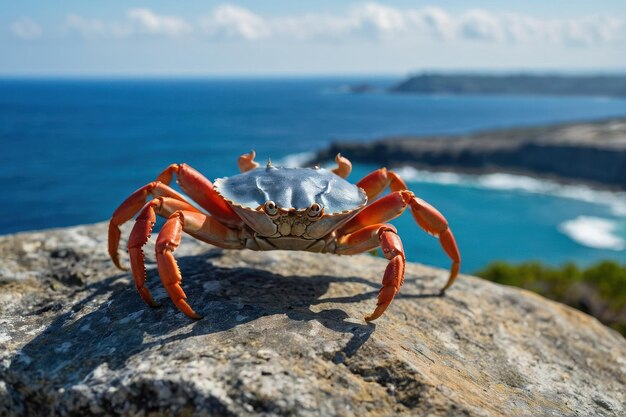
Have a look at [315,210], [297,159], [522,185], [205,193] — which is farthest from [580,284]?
[297,159]

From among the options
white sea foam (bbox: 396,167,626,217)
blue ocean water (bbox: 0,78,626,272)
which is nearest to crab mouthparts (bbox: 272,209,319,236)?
blue ocean water (bbox: 0,78,626,272)

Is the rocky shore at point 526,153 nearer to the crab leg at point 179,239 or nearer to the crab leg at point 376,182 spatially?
the crab leg at point 376,182

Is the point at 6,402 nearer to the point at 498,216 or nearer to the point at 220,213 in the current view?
the point at 220,213

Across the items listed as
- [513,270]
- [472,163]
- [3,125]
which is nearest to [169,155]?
[472,163]

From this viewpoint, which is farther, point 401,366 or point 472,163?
point 472,163

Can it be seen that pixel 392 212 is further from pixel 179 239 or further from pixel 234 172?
pixel 234 172

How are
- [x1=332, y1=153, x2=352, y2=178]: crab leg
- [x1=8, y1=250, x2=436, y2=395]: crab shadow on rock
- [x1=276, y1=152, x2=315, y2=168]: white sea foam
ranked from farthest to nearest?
[x1=276, y1=152, x2=315, y2=168]: white sea foam
[x1=332, y1=153, x2=352, y2=178]: crab leg
[x1=8, y1=250, x2=436, y2=395]: crab shadow on rock

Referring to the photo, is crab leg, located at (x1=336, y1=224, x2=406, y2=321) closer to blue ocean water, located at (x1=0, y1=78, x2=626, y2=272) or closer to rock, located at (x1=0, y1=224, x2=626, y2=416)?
rock, located at (x1=0, y1=224, x2=626, y2=416)
